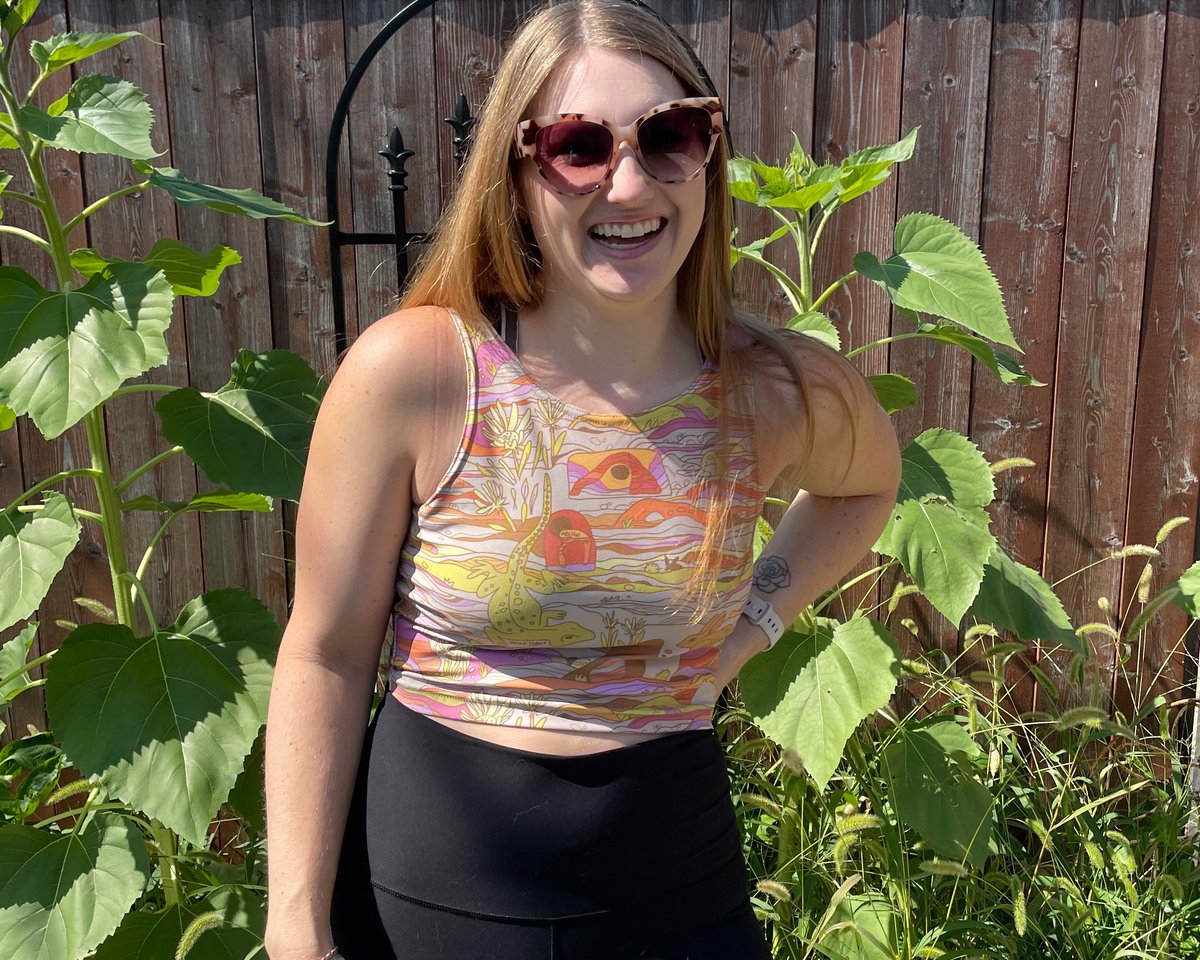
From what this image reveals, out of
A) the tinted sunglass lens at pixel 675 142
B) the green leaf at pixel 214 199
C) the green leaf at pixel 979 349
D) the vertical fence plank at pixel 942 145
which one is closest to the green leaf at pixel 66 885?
the green leaf at pixel 214 199

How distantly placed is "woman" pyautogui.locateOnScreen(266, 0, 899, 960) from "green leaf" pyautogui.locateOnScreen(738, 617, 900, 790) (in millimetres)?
713

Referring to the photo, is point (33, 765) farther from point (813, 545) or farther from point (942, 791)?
point (942, 791)

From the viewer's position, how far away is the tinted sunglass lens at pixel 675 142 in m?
1.20

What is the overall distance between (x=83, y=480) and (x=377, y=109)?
1295 mm

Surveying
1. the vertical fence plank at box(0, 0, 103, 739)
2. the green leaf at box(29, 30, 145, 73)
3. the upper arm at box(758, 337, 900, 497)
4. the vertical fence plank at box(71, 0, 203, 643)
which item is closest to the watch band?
the upper arm at box(758, 337, 900, 497)

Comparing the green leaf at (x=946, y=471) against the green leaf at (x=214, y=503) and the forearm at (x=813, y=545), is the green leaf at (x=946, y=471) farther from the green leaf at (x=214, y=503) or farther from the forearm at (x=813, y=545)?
the green leaf at (x=214, y=503)

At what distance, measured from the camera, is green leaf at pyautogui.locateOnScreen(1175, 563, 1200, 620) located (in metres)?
2.63

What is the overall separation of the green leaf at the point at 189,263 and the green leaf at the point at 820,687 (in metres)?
1.22

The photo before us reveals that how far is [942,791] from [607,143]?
62.2 inches

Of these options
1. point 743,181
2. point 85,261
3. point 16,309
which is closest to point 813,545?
point 743,181

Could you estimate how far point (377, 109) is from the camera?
2807 millimetres

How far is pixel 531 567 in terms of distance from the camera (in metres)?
1.20

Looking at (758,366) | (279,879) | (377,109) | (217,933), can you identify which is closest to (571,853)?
(279,879)

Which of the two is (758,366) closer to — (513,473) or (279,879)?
(513,473)
